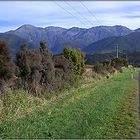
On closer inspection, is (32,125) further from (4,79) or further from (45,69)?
(45,69)

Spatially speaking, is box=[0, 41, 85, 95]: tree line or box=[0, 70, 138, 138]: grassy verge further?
box=[0, 41, 85, 95]: tree line

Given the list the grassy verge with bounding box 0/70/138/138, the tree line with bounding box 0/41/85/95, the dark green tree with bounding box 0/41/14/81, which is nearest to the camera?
the grassy verge with bounding box 0/70/138/138

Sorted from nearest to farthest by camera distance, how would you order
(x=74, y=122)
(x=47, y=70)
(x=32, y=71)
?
(x=74, y=122) → (x=32, y=71) → (x=47, y=70)

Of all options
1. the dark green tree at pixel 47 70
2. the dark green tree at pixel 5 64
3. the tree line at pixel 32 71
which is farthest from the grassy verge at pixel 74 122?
the dark green tree at pixel 47 70

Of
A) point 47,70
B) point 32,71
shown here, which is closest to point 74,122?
point 32,71

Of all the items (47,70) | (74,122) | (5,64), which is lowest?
(74,122)

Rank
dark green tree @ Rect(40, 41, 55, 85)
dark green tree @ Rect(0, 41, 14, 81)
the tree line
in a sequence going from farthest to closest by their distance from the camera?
dark green tree @ Rect(40, 41, 55, 85) < the tree line < dark green tree @ Rect(0, 41, 14, 81)

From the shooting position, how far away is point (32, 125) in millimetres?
11844

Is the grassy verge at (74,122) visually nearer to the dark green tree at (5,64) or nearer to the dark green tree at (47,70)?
the dark green tree at (5,64)

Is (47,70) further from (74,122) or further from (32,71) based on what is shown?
(74,122)

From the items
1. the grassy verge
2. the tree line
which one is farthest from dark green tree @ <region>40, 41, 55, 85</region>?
the grassy verge

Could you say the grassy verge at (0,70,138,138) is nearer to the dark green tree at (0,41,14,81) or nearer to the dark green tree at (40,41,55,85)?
the dark green tree at (0,41,14,81)

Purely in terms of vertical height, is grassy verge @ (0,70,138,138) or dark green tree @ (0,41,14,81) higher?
dark green tree @ (0,41,14,81)

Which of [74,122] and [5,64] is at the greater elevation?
[5,64]
